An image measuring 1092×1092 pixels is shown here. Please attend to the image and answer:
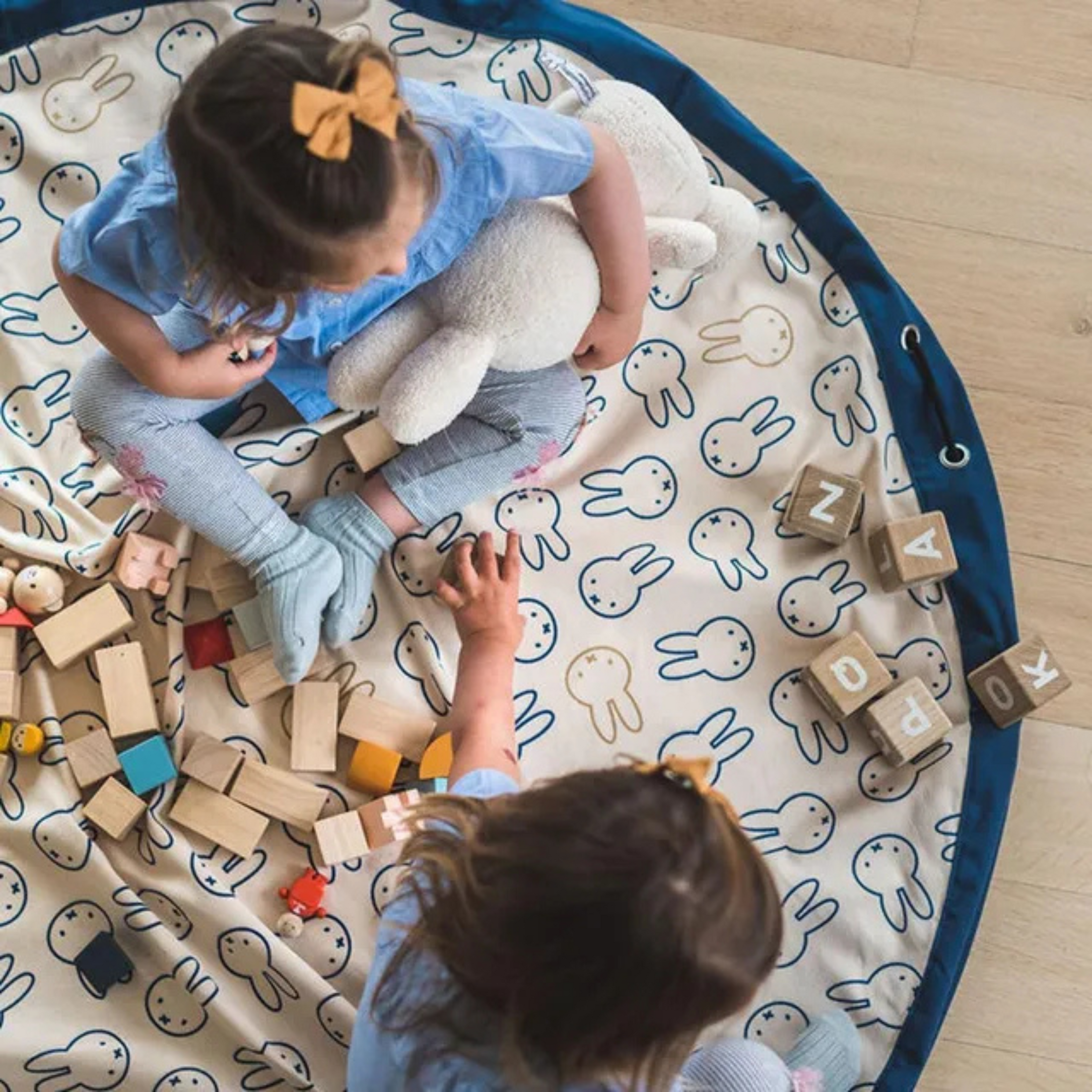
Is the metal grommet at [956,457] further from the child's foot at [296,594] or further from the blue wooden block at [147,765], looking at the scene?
the blue wooden block at [147,765]

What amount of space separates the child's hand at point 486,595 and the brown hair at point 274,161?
353mm

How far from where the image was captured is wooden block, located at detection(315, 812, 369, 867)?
94 centimetres

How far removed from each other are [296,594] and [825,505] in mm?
434

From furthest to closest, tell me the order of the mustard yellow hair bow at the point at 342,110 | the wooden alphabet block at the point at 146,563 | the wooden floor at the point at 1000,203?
1. the wooden floor at the point at 1000,203
2. the wooden alphabet block at the point at 146,563
3. the mustard yellow hair bow at the point at 342,110

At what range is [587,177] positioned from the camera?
85 centimetres

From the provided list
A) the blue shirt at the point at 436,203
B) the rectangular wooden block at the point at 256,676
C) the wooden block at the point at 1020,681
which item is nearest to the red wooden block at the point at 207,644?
the rectangular wooden block at the point at 256,676

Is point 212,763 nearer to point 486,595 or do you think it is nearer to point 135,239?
point 486,595

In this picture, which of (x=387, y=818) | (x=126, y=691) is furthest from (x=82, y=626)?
(x=387, y=818)

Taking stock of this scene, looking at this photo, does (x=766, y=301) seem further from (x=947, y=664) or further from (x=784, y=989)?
(x=784, y=989)

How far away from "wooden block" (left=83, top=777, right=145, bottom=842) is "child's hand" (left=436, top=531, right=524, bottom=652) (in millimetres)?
282

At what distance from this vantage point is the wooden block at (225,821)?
3.11ft

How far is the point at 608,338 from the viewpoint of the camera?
38.3 inches

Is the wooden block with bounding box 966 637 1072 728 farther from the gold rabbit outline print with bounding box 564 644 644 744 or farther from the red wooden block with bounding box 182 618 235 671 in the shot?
the red wooden block with bounding box 182 618 235 671

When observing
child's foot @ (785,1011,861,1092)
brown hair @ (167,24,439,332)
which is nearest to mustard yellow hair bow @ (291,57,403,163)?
brown hair @ (167,24,439,332)
